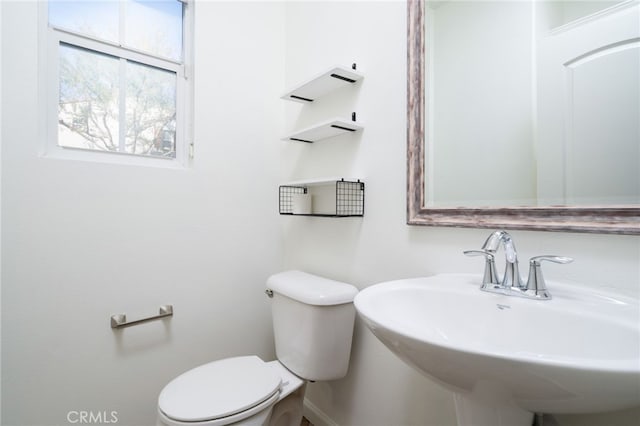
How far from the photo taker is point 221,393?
3.23ft

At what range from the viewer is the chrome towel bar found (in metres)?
1.17

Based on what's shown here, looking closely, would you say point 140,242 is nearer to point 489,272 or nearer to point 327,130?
point 327,130

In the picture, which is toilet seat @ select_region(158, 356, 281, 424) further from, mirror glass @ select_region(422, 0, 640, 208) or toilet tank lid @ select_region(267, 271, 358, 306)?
mirror glass @ select_region(422, 0, 640, 208)

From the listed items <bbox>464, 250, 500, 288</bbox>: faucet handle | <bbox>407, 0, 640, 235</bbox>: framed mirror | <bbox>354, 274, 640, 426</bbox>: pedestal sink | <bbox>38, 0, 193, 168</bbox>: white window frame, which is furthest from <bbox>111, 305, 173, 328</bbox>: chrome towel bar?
<bbox>464, 250, 500, 288</bbox>: faucet handle

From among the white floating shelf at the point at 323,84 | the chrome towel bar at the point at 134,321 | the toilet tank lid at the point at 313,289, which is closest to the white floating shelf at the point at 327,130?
the white floating shelf at the point at 323,84

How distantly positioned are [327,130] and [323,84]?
0.21 meters

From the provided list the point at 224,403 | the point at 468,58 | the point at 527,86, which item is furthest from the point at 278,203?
the point at 527,86

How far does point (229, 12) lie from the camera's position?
4.88 ft

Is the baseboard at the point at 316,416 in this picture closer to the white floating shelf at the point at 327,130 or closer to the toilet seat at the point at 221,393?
the toilet seat at the point at 221,393

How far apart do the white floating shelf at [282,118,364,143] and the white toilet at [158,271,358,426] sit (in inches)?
25.8

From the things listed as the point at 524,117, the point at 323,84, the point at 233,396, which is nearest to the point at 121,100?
the point at 323,84

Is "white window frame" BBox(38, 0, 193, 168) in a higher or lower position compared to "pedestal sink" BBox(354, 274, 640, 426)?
higher

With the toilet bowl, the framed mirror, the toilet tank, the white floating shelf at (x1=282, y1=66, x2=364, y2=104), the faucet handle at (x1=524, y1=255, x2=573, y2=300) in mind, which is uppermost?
the white floating shelf at (x1=282, y1=66, x2=364, y2=104)

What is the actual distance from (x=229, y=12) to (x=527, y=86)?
4.56 feet
